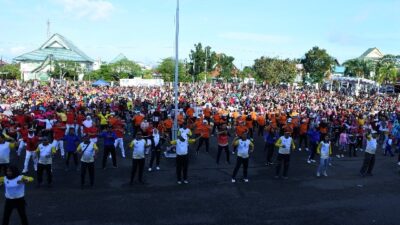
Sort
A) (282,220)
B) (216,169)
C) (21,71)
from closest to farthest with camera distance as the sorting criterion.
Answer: (282,220), (216,169), (21,71)

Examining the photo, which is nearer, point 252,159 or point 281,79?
point 252,159

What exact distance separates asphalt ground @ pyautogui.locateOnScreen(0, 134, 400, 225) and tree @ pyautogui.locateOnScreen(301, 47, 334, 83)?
153ft

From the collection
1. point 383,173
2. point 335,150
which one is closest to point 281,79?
point 335,150

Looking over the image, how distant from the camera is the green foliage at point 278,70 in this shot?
55.6 meters

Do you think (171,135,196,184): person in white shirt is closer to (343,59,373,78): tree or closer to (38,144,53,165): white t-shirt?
(38,144,53,165): white t-shirt

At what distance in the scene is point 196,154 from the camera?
600 inches

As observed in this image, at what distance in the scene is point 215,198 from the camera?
9.74 m

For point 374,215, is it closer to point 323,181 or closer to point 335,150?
point 323,181

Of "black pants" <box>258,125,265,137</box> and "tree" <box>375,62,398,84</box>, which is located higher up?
"tree" <box>375,62,398,84</box>

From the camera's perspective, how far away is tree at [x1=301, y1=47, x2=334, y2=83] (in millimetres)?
57594

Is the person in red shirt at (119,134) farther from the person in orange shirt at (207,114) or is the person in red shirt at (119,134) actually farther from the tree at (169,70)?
the tree at (169,70)

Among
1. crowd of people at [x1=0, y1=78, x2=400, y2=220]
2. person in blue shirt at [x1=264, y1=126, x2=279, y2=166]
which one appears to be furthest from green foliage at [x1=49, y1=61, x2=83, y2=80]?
person in blue shirt at [x1=264, y1=126, x2=279, y2=166]

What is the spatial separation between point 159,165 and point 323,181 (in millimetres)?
5323

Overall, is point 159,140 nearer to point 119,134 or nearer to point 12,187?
point 119,134
